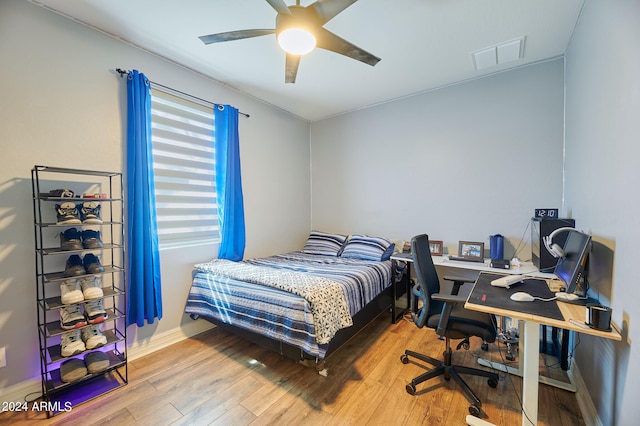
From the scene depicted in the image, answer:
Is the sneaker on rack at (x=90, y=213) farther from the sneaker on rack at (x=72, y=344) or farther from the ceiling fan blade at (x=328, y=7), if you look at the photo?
the ceiling fan blade at (x=328, y=7)

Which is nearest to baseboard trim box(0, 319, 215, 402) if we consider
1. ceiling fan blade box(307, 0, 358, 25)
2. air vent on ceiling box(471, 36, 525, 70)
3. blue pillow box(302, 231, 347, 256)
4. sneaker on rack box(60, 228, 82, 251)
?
sneaker on rack box(60, 228, 82, 251)

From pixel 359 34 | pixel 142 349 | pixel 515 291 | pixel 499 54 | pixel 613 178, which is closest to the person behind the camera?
pixel 613 178

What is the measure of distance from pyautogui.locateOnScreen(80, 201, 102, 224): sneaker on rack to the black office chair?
2.27 metres

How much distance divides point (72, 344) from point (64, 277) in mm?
458

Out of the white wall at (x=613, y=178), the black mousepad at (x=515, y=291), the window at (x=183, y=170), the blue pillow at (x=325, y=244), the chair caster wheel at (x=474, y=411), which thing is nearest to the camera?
the white wall at (x=613, y=178)

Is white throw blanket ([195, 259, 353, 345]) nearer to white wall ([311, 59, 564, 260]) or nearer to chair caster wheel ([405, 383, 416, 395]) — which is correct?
chair caster wheel ([405, 383, 416, 395])

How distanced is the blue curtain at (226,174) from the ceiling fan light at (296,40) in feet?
5.00

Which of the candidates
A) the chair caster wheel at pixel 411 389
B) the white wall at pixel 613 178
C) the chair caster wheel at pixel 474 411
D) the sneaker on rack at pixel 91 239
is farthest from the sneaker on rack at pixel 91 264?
the white wall at pixel 613 178

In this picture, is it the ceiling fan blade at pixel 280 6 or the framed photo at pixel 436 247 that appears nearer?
the ceiling fan blade at pixel 280 6

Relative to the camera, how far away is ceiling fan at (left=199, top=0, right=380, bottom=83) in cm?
145

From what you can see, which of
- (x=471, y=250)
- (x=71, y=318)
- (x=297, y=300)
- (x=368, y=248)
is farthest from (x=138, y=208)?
(x=471, y=250)

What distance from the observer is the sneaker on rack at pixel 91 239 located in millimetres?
1861

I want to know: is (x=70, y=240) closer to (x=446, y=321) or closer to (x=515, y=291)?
(x=446, y=321)

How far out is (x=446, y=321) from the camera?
1.70 m
